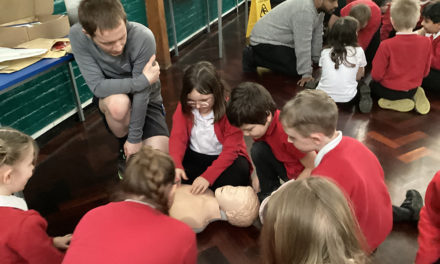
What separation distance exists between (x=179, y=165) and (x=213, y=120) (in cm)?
27

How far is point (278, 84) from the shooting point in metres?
2.97

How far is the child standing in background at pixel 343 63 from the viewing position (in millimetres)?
Result: 2395

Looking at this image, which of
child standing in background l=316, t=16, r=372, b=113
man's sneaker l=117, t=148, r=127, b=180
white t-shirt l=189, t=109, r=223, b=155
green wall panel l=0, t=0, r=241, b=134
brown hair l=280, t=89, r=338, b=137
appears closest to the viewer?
brown hair l=280, t=89, r=338, b=137

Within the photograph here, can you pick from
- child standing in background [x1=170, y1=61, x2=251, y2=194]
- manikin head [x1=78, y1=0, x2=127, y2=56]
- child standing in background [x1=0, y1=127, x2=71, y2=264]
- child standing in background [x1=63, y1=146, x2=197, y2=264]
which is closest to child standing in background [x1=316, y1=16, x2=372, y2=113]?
child standing in background [x1=170, y1=61, x2=251, y2=194]

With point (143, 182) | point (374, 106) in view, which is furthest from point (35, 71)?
point (374, 106)

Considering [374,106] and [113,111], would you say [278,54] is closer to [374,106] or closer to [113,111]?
[374,106]

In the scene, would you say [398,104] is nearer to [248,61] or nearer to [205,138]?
[248,61]

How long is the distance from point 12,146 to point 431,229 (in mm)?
1337

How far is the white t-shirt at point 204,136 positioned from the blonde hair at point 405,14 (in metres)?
1.54

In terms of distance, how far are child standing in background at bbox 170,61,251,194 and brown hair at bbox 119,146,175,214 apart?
0.55m

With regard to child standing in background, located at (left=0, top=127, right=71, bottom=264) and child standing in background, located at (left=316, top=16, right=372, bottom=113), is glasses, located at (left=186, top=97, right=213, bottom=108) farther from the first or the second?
child standing in background, located at (left=316, top=16, right=372, bottom=113)

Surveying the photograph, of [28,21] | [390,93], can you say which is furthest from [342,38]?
[28,21]

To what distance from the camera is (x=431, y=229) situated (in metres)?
1.10

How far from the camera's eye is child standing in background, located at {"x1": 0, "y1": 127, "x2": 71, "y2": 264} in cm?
99
